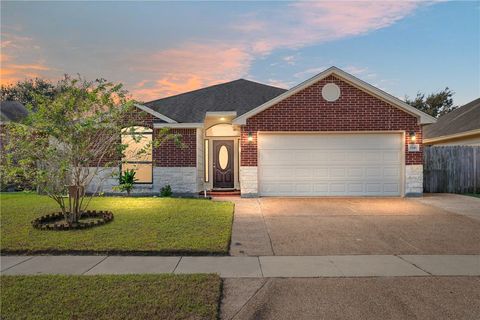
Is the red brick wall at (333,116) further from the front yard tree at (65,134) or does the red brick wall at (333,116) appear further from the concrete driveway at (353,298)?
the concrete driveway at (353,298)

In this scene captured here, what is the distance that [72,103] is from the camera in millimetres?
7348

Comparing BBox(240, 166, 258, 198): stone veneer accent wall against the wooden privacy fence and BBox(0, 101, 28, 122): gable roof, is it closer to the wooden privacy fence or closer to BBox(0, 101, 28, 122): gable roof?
the wooden privacy fence

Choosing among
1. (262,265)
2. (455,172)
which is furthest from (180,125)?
(455,172)

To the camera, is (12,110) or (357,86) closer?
(357,86)

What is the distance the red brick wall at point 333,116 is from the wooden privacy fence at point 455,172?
8.71 ft

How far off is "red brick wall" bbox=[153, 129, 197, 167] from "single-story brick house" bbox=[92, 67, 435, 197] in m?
0.04

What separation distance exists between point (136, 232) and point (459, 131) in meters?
17.7

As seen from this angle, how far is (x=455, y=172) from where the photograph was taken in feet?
46.2

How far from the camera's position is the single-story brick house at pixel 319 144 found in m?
12.2

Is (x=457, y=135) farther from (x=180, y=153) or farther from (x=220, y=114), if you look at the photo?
(x=180, y=153)

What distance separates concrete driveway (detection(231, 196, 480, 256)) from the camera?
231 inches

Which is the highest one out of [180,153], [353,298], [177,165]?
[180,153]

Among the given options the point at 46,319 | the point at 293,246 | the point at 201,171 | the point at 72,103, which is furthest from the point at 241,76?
the point at 46,319

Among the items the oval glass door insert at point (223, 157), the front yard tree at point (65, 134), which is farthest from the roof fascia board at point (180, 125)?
the front yard tree at point (65, 134)
